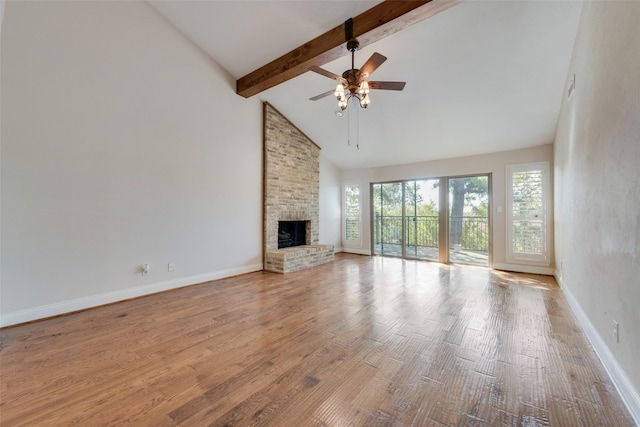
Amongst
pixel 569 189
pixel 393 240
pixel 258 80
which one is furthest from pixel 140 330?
pixel 393 240

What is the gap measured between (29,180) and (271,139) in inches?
140

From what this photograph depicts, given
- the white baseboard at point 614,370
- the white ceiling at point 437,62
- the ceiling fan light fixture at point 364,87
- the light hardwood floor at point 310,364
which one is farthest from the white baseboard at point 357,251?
the ceiling fan light fixture at point 364,87

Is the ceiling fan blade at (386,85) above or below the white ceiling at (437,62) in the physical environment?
below

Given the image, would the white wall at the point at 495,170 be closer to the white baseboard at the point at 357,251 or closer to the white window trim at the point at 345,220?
the white window trim at the point at 345,220

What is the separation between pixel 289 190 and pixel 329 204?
66.3 inches

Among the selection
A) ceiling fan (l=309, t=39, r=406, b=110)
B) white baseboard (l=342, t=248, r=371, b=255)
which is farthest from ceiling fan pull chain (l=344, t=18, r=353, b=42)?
white baseboard (l=342, t=248, r=371, b=255)

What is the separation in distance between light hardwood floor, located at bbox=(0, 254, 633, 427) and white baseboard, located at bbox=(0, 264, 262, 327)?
5.4 inches

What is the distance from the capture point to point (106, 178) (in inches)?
128

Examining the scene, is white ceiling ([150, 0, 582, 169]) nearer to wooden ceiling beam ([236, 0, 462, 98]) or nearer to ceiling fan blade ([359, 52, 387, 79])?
wooden ceiling beam ([236, 0, 462, 98])

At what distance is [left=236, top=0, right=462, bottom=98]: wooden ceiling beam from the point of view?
2.68 metres

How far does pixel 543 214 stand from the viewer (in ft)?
15.6

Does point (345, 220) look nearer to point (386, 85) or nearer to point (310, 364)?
point (386, 85)

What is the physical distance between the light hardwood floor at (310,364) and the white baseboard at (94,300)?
136 millimetres

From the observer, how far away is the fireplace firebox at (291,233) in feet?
19.4
